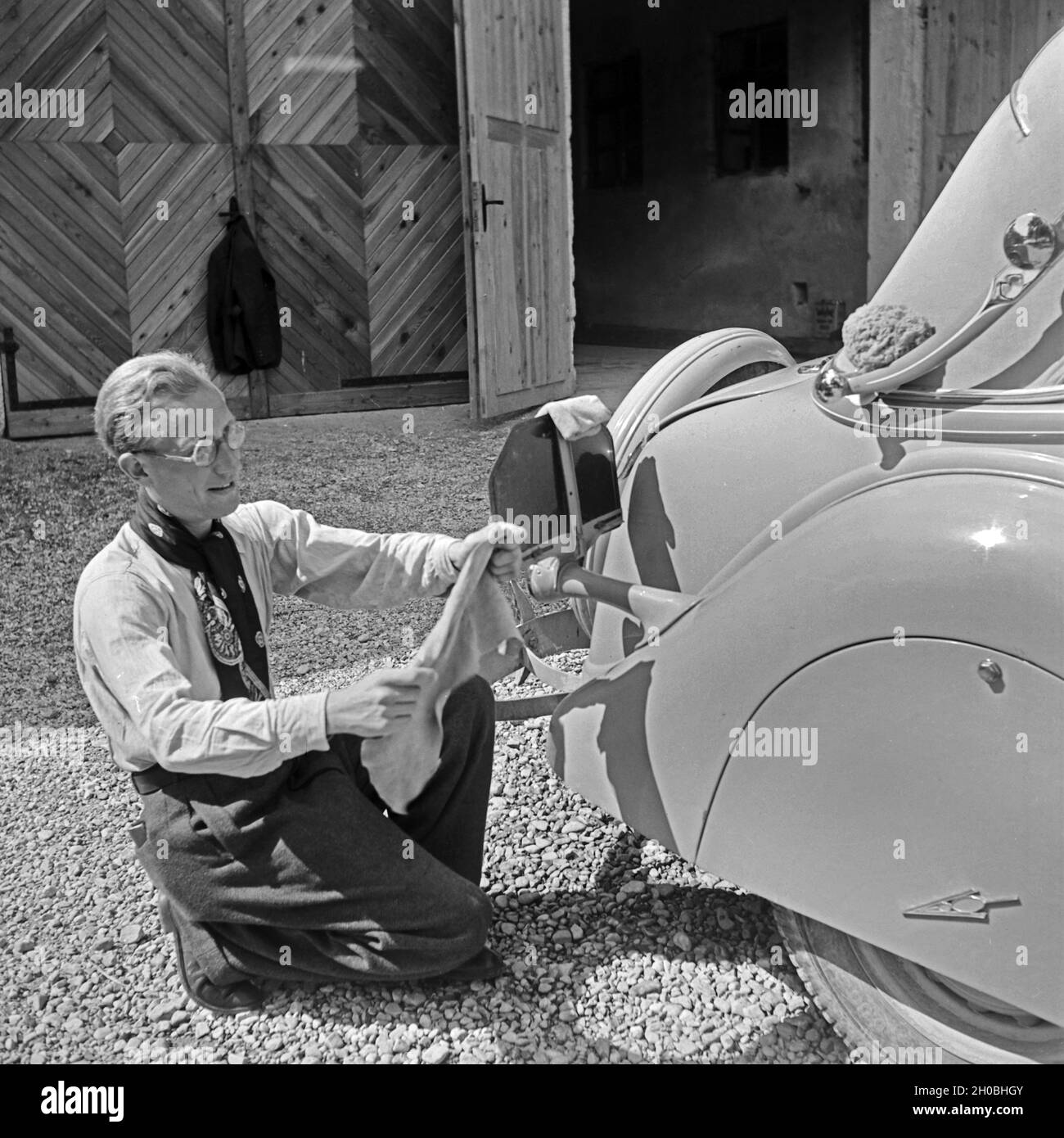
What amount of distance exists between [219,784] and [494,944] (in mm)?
726

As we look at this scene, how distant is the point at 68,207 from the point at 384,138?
6.80 feet

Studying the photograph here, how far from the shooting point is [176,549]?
241 centimetres

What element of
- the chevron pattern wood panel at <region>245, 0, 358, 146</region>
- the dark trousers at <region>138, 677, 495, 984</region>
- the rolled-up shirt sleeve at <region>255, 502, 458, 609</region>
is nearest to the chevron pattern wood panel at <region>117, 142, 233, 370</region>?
the chevron pattern wood panel at <region>245, 0, 358, 146</region>

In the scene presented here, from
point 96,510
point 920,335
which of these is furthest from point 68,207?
point 920,335

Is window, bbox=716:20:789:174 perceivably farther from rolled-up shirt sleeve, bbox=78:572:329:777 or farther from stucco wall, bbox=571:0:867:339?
rolled-up shirt sleeve, bbox=78:572:329:777

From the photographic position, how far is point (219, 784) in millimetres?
2350

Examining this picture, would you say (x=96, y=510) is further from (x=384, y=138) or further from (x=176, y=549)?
(x=176, y=549)

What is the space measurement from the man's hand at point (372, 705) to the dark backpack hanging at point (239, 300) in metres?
6.28

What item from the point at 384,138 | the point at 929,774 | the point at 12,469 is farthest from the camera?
the point at 384,138

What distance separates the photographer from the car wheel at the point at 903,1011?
205cm

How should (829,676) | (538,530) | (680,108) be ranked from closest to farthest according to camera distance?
(829,676) → (538,530) → (680,108)
